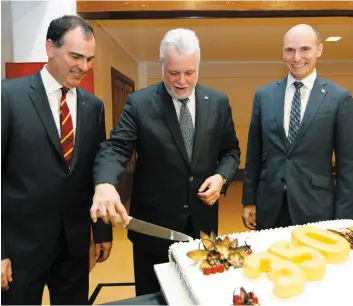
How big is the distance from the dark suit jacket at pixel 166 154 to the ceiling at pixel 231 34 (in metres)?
3.46

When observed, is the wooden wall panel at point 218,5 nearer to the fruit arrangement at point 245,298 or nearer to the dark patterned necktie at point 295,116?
the dark patterned necktie at point 295,116

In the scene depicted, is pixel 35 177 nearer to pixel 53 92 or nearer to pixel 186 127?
pixel 53 92

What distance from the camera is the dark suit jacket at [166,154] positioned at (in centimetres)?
187

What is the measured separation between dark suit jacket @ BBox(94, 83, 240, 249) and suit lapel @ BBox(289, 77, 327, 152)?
41cm

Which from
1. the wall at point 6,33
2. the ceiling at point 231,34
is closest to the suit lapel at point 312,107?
the wall at point 6,33

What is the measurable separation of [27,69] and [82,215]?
1.27 m

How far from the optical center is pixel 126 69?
7.39 metres

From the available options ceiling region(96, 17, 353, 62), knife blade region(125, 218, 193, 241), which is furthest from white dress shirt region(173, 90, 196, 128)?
ceiling region(96, 17, 353, 62)

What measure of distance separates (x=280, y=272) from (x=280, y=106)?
116cm

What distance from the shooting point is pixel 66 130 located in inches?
68.4

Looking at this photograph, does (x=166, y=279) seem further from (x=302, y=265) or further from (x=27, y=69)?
(x=27, y=69)

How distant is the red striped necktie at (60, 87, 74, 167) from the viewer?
173 centimetres

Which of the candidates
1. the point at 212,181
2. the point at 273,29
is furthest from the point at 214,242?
the point at 273,29

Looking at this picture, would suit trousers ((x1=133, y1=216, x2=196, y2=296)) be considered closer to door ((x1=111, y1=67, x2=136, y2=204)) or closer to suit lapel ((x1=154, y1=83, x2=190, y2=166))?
suit lapel ((x1=154, y1=83, x2=190, y2=166))
